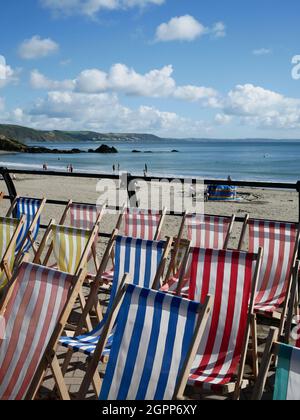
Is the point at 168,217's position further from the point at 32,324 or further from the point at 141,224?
the point at 32,324

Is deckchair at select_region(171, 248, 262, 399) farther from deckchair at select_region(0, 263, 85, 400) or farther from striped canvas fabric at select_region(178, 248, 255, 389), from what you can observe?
deckchair at select_region(0, 263, 85, 400)

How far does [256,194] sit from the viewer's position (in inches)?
873

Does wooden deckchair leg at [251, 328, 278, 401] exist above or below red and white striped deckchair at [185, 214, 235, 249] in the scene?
below

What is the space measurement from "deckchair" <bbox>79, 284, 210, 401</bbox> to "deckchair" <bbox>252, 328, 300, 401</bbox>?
A: 337 millimetres

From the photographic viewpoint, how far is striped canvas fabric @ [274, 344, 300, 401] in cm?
183

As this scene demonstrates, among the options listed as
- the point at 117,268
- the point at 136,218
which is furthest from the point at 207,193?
the point at 117,268

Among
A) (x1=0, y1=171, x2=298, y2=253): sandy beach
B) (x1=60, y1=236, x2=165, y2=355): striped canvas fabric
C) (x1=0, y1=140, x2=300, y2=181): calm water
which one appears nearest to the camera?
(x1=60, y1=236, x2=165, y2=355): striped canvas fabric

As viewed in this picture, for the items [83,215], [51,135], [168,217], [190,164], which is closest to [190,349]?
[83,215]

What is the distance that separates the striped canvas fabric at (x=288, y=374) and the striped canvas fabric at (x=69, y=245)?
2.32m

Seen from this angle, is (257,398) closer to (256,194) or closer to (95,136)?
(256,194)

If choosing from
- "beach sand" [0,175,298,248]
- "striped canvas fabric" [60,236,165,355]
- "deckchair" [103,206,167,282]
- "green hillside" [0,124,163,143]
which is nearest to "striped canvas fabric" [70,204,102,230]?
"deckchair" [103,206,167,282]

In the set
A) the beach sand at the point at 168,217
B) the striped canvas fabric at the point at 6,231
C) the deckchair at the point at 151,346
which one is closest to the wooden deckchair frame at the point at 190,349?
the deckchair at the point at 151,346

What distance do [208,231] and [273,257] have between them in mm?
805

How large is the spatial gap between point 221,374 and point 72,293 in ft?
3.06
